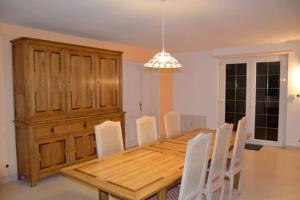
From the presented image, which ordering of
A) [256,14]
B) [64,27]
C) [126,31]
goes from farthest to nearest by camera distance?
[126,31]
[64,27]
[256,14]

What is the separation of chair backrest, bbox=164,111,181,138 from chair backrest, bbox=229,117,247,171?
3.51ft

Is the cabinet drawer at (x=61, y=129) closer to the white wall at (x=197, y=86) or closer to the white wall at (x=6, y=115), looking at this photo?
the white wall at (x=6, y=115)

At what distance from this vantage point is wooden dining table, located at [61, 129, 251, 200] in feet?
5.68

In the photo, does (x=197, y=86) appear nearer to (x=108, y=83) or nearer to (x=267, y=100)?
(x=267, y=100)

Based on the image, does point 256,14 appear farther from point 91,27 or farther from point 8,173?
point 8,173

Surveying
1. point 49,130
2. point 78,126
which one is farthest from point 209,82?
point 49,130

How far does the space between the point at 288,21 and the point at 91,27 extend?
3.04 meters

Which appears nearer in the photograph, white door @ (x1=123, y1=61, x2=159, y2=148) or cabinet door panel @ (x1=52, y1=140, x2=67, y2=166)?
cabinet door panel @ (x1=52, y1=140, x2=67, y2=166)

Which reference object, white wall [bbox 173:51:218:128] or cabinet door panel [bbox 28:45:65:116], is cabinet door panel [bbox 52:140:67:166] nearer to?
cabinet door panel [bbox 28:45:65:116]

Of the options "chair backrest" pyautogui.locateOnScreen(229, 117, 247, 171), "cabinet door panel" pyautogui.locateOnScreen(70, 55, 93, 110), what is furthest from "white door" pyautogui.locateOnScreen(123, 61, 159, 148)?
"chair backrest" pyautogui.locateOnScreen(229, 117, 247, 171)

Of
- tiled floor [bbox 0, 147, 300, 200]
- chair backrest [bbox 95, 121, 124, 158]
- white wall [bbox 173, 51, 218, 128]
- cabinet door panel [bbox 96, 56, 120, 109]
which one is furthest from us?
white wall [bbox 173, 51, 218, 128]

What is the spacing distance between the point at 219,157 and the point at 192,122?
420 cm

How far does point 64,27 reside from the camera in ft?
12.2

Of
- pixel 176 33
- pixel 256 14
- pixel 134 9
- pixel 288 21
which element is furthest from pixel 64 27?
pixel 288 21
